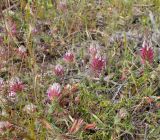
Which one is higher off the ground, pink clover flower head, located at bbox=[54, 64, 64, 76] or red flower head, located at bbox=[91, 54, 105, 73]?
red flower head, located at bbox=[91, 54, 105, 73]

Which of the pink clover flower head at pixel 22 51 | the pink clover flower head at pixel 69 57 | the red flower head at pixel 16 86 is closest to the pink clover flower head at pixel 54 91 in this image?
the red flower head at pixel 16 86

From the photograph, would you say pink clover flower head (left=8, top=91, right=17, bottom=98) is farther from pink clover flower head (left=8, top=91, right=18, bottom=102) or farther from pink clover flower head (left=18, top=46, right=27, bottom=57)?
pink clover flower head (left=18, top=46, right=27, bottom=57)

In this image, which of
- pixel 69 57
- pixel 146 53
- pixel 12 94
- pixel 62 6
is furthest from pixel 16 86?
pixel 62 6

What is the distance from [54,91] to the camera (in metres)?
1.88

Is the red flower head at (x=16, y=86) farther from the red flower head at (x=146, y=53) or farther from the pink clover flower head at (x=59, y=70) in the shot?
the red flower head at (x=146, y=53)

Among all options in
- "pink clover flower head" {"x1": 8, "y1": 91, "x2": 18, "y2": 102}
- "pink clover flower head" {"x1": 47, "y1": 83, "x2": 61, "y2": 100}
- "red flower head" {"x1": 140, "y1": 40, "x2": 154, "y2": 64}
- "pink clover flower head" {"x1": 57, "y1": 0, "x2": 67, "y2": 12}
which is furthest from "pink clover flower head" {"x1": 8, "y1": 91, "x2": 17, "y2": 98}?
"pink clover flower head" {"x1": 57, "y1": 0, "x2": 67, "y2": 12}

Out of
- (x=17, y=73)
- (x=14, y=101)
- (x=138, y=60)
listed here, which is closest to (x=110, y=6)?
(x=138, y=60)

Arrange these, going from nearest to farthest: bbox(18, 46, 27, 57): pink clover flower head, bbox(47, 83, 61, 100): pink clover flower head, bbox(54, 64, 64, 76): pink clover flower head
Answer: bbox(47, 83, 61, 100): pink clover flower head
bbox(54, 64, 64, 76): pink clover flower head
bbox(18, 46, 27, 57): pink clover flower head

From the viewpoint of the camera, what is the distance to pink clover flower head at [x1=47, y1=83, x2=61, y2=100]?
73.6 inches

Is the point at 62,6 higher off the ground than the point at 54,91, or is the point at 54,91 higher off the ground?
the point at 62,6

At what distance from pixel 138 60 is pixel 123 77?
174 mm

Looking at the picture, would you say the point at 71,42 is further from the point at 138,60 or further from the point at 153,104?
the point at 153,104

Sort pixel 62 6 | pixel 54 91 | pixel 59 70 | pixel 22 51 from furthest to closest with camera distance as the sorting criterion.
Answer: pixel 62 6, pixel 22 51, pixel 59 70, pixel 54 91

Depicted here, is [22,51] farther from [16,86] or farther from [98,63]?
[98,63]
